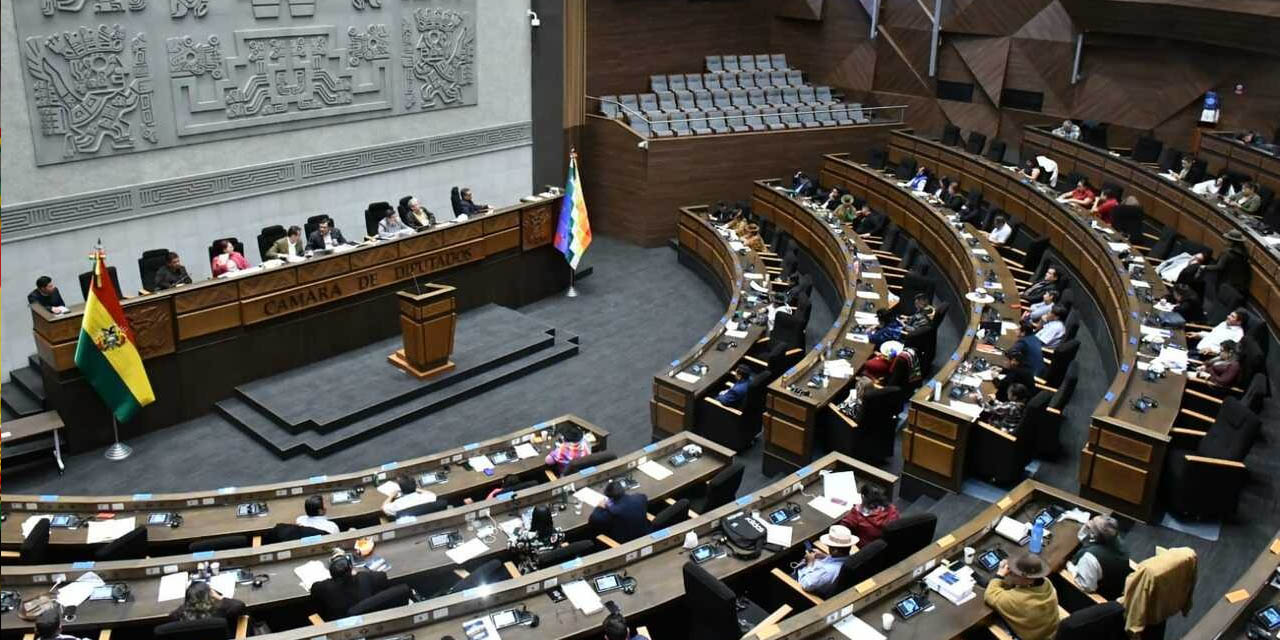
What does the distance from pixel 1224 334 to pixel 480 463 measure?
6.40m

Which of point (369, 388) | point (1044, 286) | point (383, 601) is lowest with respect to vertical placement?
point (369, 388)

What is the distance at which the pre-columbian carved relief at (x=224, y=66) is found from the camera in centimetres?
989

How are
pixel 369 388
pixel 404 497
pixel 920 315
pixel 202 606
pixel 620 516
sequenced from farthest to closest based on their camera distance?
pixel 920 315 → pixel 369 388 → pixel 404 497 → pixel 620 516 → pixel 202 606

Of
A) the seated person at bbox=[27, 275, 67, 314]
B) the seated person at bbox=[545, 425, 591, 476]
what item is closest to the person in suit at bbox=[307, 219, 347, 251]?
the seated person at bbox=[27, 275, 67, 314]

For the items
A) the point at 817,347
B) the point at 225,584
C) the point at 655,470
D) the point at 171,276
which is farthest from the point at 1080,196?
the point at 225,584

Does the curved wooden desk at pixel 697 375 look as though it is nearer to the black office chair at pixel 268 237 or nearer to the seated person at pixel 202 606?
the seated person at pixel 202 606

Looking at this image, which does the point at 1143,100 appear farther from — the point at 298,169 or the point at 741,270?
the point at 298,169

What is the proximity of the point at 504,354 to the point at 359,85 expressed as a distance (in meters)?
4.37

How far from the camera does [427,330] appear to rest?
399 inches

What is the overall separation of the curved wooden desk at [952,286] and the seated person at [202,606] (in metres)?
5.06

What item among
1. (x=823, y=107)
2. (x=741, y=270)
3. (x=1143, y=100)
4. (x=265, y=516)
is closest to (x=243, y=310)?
(x=265, y=516)

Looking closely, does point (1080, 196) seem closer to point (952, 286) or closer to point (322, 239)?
point (952, 286)

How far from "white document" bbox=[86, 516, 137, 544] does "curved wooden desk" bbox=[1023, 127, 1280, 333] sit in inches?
391

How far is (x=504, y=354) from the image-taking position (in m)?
10.8
